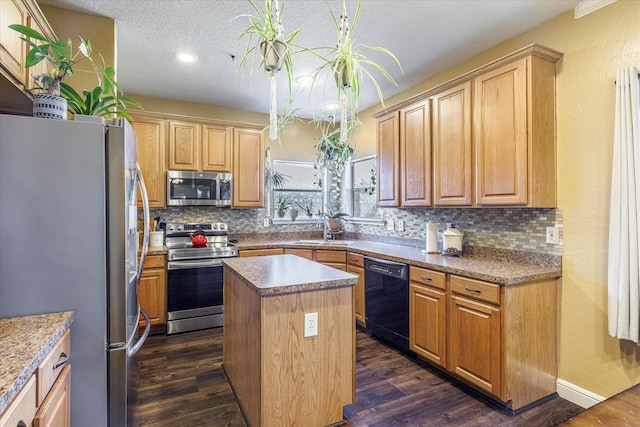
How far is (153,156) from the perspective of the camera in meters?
3.71

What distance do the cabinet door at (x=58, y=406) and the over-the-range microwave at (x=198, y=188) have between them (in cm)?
268

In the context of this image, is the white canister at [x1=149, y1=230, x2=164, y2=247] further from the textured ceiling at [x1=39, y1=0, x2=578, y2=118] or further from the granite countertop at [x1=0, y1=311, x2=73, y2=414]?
the granite countertop at [x1=0, y1=311, x2=73, y2=414]

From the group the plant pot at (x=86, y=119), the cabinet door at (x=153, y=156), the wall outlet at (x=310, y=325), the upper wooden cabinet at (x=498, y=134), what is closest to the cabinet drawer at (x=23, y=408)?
the plant pot at (x=86, y=119)

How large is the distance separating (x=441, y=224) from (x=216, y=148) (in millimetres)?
2757

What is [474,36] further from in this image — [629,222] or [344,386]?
[344,386]

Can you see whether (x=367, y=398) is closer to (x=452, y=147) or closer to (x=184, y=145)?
(x=452, y=147)

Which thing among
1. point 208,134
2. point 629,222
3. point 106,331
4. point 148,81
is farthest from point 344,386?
point 148,81

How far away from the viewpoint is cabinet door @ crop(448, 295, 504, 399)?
2094mm

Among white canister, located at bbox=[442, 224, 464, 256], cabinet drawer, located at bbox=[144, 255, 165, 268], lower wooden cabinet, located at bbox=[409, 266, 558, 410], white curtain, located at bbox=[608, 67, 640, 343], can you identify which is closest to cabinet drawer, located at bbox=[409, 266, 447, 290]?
lower wooden cabinet, located at bbox=[409, 266, 558, 410]

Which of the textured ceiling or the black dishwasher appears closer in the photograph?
the textured ceiling

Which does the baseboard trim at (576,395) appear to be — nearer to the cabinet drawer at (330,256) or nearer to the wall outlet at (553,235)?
the wall outlet at (553,235)

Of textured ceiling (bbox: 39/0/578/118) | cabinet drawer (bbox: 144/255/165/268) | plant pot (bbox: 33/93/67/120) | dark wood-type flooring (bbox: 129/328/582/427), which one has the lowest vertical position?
dark wood-type flooring (bbox: 129/328/582/427)

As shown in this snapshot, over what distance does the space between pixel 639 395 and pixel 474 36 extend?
2572 millimetres

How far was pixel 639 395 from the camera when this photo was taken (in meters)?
0.94
